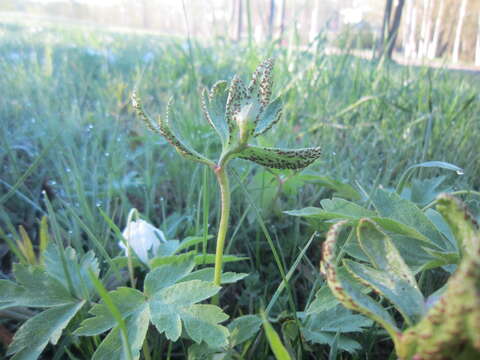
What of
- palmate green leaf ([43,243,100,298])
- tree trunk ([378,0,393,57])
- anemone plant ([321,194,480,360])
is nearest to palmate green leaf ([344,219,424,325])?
anemone plant ([321,194,480,360])

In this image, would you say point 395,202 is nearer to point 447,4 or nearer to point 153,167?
point 153,167

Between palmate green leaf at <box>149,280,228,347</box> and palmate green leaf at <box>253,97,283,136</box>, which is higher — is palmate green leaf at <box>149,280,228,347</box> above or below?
below

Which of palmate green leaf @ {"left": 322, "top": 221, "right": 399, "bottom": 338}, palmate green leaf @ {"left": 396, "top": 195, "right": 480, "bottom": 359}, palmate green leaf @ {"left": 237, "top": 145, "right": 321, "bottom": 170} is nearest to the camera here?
palmate green leaf @ {"left": 396, "top": 195, "right": 480, "bottom": 359}

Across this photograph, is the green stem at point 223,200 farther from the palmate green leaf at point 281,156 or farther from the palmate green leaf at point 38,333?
the palmate green leaf at point 38,333

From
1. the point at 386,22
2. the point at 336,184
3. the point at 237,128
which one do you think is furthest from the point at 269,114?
the point at 386,22

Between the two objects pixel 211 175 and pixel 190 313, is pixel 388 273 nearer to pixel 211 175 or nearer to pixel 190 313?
pixel 190 313

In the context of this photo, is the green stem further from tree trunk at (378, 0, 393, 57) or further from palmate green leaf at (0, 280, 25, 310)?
tree trunk at (378, 0, 393, 57)

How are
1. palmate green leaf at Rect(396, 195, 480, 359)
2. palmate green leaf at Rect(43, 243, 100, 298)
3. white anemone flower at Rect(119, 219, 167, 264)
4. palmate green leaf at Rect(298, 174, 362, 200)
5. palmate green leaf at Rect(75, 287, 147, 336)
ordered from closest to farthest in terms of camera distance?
palmate green leaf at Rect(396, 195, 480, 359), palmate green leaf at Rect(75, 287, 147, 336), palmate green leaf at Rect(43, 243, 100, 298), white anemone flower at Rect(119, 219, 167, 264), palmate green leaf at Rect(298, 174, 362, 200)
